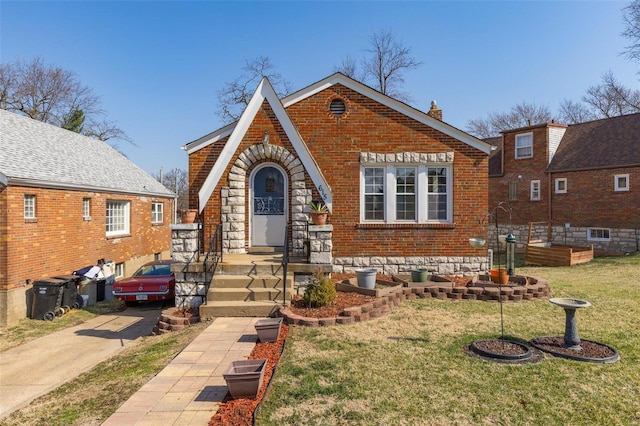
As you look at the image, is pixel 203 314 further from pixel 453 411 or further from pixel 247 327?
pixel 453 411

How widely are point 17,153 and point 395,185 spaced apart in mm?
12298

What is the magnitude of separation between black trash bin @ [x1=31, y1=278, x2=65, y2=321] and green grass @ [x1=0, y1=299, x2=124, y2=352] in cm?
23

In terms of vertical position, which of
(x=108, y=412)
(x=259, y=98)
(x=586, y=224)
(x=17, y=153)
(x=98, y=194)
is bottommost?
(x=108, y=412)

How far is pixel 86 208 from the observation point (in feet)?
50.0

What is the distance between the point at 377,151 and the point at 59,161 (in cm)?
1214

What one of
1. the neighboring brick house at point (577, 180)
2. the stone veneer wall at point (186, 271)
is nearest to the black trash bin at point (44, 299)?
the stone veneer wall at point (186, 271)

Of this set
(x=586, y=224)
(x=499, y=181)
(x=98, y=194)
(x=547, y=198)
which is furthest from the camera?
(x=499, y=181)

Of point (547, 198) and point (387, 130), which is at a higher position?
point (387, 130)

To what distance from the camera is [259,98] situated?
1080 cm

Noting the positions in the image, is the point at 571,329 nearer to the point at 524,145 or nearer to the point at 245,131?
the point at 245,131

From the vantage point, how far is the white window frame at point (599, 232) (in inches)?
805

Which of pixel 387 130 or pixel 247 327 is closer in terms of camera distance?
pixel 247 327

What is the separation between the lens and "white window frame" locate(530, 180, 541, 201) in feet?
76.9


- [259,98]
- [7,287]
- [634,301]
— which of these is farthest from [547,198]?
[7,287]
